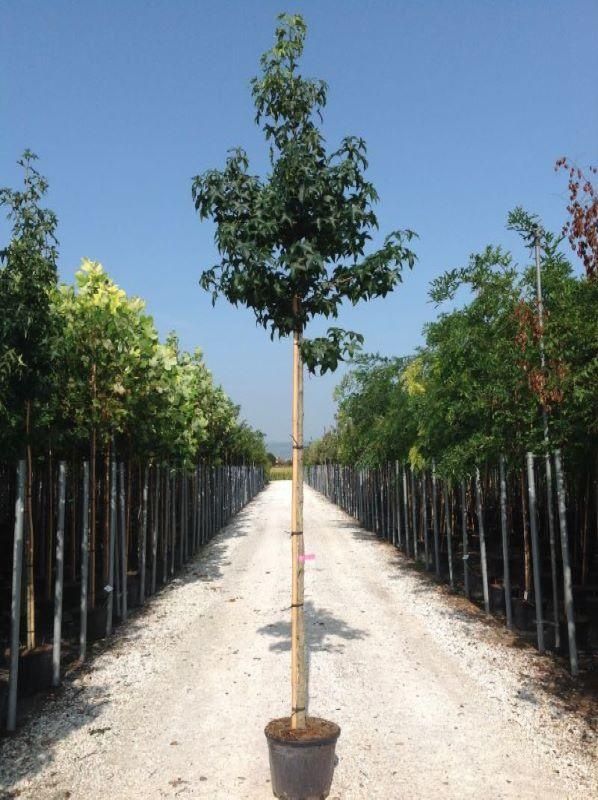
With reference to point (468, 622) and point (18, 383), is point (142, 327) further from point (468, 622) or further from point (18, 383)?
point (468, 622)

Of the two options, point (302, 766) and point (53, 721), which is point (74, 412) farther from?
point (302, 766)

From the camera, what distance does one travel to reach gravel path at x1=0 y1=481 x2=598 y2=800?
15.8 feet

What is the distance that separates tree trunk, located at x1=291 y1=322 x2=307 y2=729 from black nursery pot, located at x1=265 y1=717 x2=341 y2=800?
28cm

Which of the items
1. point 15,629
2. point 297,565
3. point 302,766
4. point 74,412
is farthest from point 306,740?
point 74,412

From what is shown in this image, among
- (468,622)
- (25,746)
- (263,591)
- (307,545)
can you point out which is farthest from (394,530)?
(25,746)

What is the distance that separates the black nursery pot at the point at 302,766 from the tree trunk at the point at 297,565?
0.28 metres

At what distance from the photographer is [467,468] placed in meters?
9.48

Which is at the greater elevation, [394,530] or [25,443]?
[25,443]

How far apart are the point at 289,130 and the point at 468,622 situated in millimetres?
7384

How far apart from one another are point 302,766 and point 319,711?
181 cm

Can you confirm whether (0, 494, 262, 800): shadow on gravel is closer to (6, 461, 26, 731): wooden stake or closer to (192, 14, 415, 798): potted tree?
(6, 461, 26, 731): wooden stake

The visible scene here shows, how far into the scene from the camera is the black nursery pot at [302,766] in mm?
4422

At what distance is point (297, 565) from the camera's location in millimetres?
4914

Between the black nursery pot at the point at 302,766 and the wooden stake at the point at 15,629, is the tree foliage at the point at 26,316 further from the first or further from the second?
the black nursery pot at the point at 302,766
